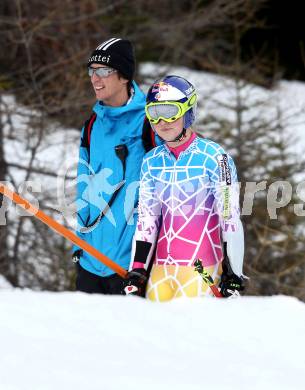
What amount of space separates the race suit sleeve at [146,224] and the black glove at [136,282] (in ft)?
0.11

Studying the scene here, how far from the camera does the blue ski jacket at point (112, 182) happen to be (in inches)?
179

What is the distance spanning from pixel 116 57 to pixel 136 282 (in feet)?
4.26

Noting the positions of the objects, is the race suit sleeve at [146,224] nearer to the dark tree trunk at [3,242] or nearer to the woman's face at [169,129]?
the woman's face at [169,129]

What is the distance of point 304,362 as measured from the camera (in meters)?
2.45

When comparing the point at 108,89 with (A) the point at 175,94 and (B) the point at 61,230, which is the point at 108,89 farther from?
(B) the point at 61,230

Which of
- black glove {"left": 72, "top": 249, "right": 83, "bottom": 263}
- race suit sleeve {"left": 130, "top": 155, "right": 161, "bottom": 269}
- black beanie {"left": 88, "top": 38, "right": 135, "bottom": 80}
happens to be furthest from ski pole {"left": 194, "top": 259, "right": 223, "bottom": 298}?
black beanie {"left": 88, "top": 38, "right": 135, "bottom": 80}

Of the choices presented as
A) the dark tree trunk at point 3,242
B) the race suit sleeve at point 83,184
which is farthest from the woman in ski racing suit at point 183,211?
the dark tree trunk at point 3,242

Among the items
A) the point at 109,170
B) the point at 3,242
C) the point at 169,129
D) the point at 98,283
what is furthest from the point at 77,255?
the point at 3,242

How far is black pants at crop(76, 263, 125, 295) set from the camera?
4.50m

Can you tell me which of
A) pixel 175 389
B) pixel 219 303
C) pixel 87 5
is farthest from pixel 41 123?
pixel 175 389

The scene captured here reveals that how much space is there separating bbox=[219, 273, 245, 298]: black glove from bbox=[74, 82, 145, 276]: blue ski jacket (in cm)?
62

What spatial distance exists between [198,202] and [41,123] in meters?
5.38

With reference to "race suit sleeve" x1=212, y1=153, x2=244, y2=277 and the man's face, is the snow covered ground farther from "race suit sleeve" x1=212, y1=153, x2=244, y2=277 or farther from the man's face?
the man's face

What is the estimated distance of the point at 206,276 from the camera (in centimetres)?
420
